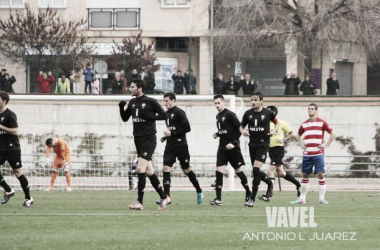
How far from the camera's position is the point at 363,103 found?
36844 millimetres

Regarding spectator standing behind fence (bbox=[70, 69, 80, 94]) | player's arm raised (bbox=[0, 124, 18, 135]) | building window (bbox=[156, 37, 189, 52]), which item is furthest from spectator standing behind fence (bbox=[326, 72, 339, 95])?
player's arm raised (bbox=[0, 124, 18, 135])

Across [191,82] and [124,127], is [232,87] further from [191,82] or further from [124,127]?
[124,127]

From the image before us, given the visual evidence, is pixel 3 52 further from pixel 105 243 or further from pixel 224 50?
pixel 105 243

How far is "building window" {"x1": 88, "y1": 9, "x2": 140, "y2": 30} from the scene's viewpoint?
51781mm

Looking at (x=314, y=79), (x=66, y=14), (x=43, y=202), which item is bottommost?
(x=43, y=202)

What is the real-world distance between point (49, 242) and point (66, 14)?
131ft

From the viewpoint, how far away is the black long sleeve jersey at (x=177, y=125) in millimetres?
18000

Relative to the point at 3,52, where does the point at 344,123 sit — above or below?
below

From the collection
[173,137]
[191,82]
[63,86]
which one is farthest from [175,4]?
[173,137]

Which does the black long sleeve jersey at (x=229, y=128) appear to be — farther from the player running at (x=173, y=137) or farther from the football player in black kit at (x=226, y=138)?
the player running at (x=173, y=137)

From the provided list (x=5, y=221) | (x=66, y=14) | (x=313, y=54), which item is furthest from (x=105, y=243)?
(x=66, y=14)

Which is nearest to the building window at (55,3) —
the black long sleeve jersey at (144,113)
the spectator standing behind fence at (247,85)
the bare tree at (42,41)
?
the bare tree at (42,41)

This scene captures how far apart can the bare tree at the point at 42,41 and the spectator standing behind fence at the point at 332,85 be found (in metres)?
10.5

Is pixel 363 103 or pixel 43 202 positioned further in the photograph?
pixel 363 103
